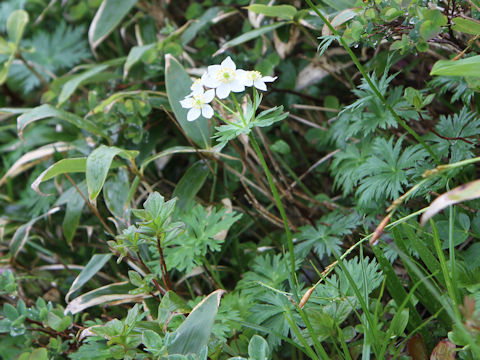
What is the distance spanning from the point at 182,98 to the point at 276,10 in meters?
0.35

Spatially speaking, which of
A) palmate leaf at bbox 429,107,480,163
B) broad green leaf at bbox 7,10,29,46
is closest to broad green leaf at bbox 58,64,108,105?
broad green leaf at bbox 7,10,29,46

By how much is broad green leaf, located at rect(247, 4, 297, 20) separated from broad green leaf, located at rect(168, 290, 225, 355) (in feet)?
2.48

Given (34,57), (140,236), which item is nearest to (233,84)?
(140,236)

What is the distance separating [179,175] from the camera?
1683 mm

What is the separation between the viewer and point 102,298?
46.5 inches

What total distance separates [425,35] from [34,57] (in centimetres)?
167

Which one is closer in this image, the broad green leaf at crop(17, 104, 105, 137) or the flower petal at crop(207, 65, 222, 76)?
the flower petal at crop(207, 65, 222, 76)

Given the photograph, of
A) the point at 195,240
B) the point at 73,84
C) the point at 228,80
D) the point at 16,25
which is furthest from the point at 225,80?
the point at 16,25

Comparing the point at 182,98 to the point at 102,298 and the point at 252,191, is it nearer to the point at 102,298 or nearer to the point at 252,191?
the point at 252,191

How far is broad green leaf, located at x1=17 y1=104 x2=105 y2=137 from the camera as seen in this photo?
136cm

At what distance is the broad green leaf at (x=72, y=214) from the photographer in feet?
4.63

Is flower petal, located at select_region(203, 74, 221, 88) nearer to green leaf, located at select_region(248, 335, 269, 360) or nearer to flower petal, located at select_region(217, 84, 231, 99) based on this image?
flower petal, located at select_region(217, 84, 231, 99)

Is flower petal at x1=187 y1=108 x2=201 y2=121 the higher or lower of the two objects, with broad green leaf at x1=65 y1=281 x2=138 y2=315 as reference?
higher

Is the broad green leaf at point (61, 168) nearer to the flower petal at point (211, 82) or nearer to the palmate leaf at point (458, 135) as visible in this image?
the flower petal at point (211, 82)
